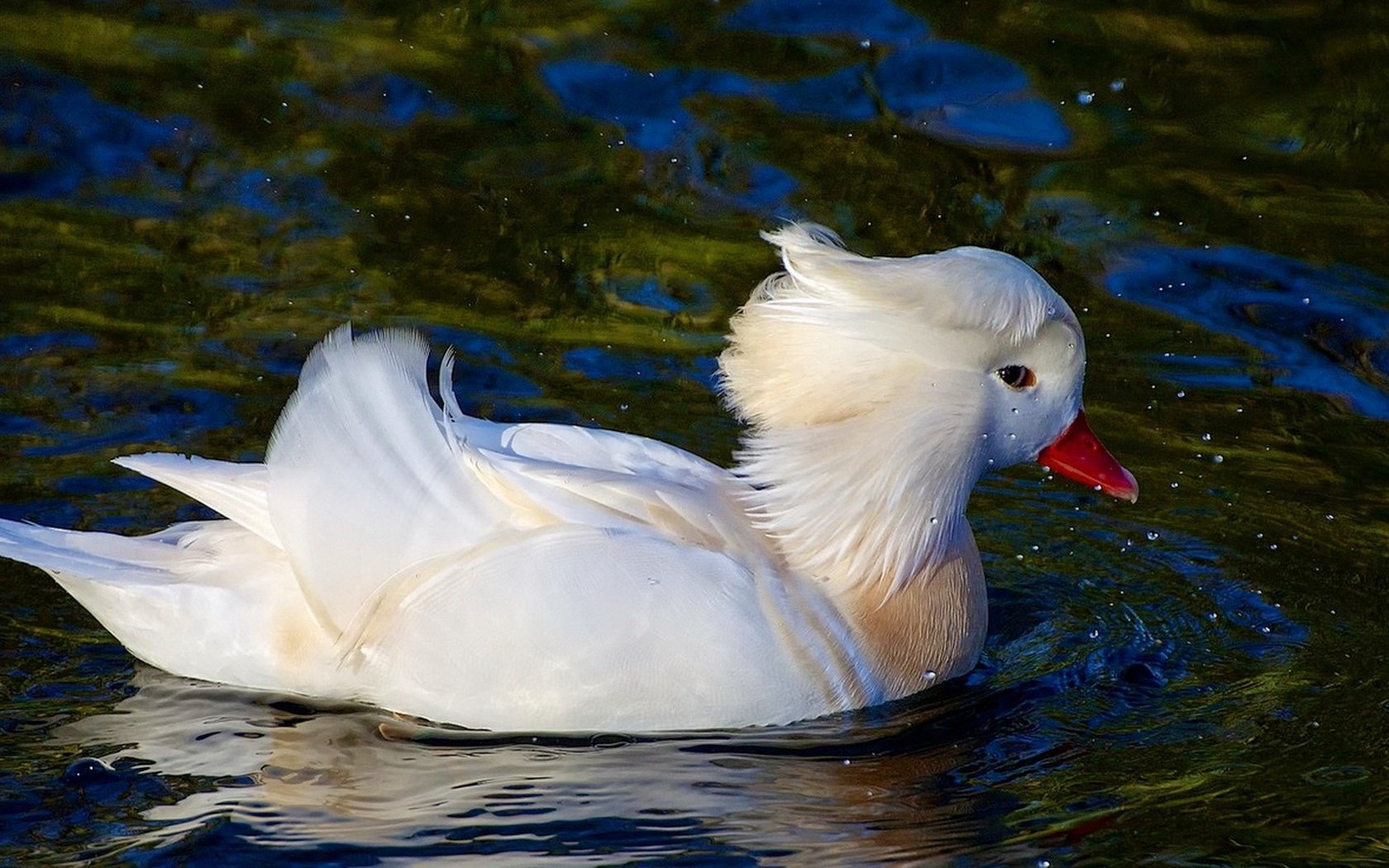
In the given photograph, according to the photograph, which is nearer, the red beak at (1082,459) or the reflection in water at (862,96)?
the red beak at (1082,459)

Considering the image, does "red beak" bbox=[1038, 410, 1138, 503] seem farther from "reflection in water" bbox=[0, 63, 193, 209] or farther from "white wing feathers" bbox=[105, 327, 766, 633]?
"reflection in water" bbox=[0, 63, 193, 209]

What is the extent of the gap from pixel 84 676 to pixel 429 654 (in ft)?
4.02

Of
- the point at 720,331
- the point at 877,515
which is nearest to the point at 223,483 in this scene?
the point at 877,515

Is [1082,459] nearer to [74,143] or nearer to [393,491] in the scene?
[393,491]

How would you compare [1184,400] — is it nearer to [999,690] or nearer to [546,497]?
[999,690]

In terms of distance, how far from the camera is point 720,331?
28.9 ft

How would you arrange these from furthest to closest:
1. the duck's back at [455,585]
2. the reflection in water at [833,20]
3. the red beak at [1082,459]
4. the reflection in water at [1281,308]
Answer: the reflection in water at [833,20] < the reflection in water at [1281,308] < the red beak at [1082,459] < the duck's back at [455,585]

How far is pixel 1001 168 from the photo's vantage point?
10055 millimetres

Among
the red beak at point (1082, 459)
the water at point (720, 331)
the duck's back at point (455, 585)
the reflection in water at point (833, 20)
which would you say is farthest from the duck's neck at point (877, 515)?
the reflection in water at point (833, 20)

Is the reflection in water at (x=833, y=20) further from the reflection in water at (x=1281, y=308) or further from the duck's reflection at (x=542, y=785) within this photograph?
the duck's reflection at (x=542, y=785)

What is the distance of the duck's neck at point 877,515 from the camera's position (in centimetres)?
589

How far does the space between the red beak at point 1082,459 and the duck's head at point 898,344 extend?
0.32 m

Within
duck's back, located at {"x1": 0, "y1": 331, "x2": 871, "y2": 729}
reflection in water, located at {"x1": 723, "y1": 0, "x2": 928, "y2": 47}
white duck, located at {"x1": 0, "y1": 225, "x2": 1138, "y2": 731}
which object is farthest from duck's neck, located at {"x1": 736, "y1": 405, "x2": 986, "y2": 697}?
reflection in water, located at {"x1": 723, "y1": 0, "x2": 928, "y2": 47}

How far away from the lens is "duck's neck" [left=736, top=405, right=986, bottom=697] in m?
5.89
